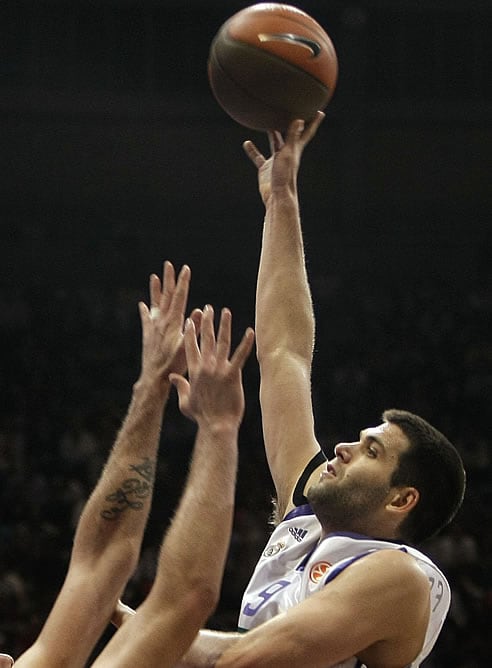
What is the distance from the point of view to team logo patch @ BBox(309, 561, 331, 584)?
10.1 feet

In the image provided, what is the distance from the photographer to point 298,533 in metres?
3.39

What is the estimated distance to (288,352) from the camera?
12.6ft

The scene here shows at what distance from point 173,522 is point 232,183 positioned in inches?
503

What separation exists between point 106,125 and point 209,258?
7.40 feet

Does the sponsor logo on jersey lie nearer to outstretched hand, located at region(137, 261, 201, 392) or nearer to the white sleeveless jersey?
the white sleeveless jersey

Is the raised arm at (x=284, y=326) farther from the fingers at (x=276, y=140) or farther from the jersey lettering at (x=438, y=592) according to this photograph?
the jersey lettering at (x=438, y=592)

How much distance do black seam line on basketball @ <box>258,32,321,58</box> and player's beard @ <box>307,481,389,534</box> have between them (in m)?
1.60

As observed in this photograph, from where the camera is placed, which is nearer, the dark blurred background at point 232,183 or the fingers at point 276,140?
the fingers at point 276,140

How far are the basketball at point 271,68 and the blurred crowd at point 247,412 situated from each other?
15.4 feet

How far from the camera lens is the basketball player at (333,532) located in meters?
2.83

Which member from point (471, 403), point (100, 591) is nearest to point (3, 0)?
point (471, 403)

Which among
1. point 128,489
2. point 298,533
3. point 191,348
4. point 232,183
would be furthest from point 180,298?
point 232,183

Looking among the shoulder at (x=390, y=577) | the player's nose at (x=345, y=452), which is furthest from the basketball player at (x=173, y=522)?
the player's nose at (x=345, y=452)

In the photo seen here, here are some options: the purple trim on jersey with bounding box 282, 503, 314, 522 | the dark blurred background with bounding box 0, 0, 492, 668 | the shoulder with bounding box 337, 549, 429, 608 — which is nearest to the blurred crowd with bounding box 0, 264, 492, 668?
the dark blurred background with bounding box 0, 0, 492, 668
